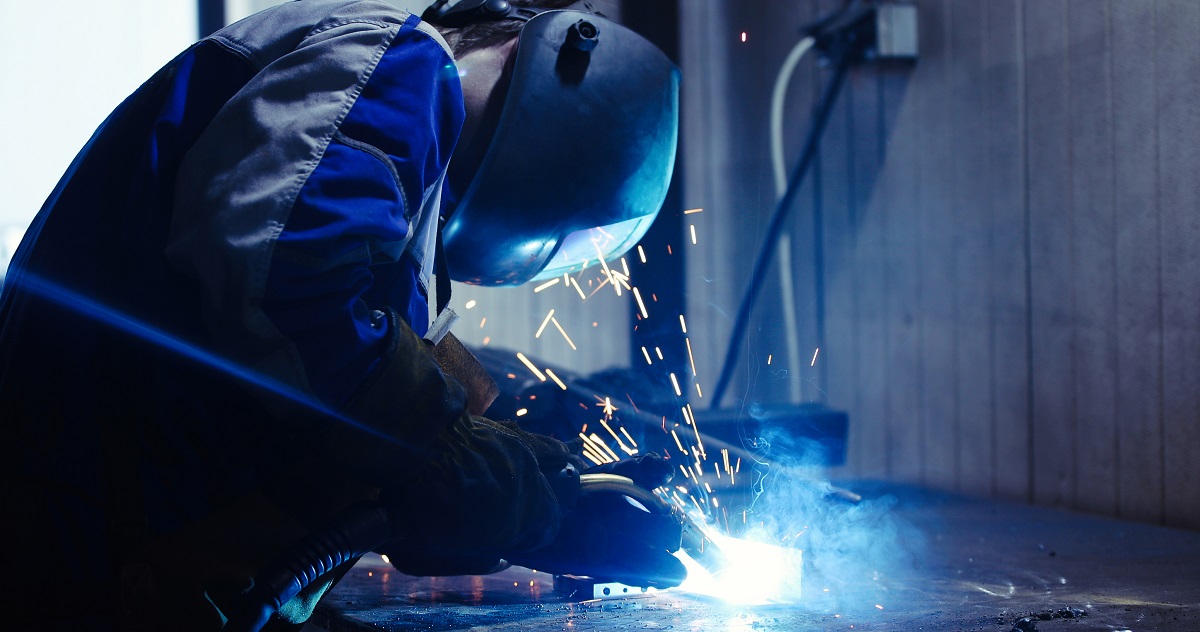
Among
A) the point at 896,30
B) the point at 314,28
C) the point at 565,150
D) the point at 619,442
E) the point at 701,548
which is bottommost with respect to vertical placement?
the point at 619,442

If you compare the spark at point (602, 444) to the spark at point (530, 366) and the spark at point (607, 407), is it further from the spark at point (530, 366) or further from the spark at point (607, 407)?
the spark at point (530, 366)

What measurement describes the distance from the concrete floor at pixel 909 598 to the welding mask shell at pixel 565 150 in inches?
23.6

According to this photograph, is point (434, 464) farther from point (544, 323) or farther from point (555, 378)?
point (544, 323)

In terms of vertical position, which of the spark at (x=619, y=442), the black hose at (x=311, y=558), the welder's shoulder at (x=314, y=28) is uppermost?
the welder's shoulder at (x=314, y=28)

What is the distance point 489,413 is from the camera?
8.84ft

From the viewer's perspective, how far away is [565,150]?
65.8 inches

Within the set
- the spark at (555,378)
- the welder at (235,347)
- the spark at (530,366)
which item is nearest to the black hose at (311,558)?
the welder at (235,347)

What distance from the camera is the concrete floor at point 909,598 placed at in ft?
4.94

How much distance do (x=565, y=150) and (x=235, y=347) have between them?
688 millimetres

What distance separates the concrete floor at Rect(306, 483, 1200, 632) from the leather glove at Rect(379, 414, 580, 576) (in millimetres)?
108

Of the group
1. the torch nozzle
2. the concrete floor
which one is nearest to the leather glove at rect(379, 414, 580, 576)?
the concrete floor

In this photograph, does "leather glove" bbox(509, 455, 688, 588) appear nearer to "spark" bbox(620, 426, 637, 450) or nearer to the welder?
the welder

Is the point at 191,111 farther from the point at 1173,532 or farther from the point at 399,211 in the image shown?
the point at 1173,532

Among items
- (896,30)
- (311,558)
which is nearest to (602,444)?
(311,558)
